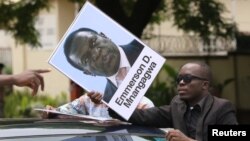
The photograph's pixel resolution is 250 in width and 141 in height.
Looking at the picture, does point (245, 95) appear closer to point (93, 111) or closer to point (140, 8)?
point (140, 8)

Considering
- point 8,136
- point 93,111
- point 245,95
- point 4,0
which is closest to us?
point 8,136

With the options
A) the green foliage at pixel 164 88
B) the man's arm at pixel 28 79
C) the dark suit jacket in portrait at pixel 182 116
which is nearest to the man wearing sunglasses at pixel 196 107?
the dark suit jacket in portrait at pixel 182 116

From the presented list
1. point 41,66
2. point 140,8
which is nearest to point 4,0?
point 140,8

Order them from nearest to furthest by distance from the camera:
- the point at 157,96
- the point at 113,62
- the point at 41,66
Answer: the point at 113,62 < the point at 157,96 < the point at 41,66

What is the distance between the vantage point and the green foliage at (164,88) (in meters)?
12.5

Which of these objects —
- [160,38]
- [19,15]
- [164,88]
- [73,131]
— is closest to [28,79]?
[73,131]

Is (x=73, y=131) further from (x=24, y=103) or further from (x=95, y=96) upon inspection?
(x=24, y=103)

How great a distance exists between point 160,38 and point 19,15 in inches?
206

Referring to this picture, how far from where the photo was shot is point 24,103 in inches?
599

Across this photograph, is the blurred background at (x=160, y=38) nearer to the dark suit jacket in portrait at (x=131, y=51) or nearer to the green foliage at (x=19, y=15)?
the green foliage at (x=19, y=15)

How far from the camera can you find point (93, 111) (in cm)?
504

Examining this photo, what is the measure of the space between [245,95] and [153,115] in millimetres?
10328

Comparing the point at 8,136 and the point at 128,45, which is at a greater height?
the point at 128,45

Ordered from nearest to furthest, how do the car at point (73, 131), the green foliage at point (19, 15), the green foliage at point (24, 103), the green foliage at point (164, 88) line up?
the car at point (73, 131)
the green foliage at point (19, 15)
the green foliage at point (164, 88)
the green foliage at point (24, 103)
